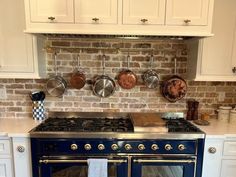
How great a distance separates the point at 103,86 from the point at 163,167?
985 mm

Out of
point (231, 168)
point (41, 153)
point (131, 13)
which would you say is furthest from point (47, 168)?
point (231, 168)

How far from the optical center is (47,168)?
5.98 ft

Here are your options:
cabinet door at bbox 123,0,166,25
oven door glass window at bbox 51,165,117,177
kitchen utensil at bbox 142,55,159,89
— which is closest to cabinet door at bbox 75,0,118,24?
cabinet door at bbox 123,0,166,25

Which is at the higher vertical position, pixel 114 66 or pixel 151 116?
pixel 114 66

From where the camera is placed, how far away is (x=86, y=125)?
2.06 meters

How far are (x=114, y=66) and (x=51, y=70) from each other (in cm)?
67

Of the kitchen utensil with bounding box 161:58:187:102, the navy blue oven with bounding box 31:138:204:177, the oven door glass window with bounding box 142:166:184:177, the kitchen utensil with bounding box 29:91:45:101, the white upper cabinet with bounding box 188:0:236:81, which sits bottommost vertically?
the oven door glass window with bounding box 142:166:184:177

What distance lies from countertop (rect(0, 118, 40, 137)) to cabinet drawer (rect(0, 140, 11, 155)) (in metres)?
0.08

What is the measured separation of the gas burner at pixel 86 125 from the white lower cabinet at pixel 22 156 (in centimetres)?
16

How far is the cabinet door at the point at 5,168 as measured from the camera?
73.4 inches

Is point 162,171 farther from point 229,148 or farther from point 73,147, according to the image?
point 73,147

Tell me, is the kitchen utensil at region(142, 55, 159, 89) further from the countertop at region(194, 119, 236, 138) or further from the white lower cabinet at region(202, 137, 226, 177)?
the white lower cabinet at region(202, 137, 226, 177)

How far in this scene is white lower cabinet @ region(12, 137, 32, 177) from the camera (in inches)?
71.5

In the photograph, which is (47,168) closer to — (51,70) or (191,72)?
(51,70)
